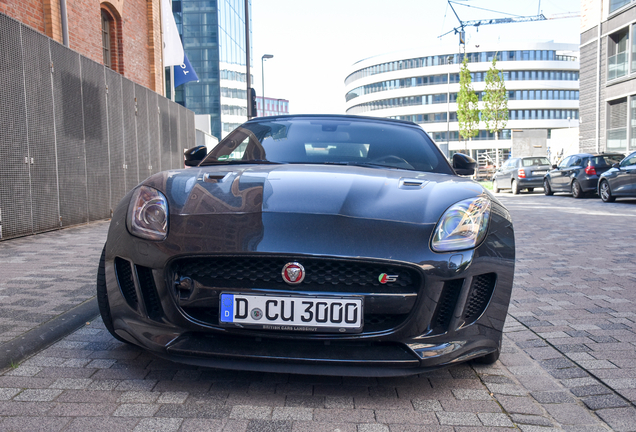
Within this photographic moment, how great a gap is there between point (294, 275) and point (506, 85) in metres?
83.8

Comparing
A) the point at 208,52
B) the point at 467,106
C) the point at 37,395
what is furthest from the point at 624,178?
the point at 467,106

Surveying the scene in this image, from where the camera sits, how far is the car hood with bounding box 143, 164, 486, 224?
2.46 m

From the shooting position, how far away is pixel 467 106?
154 feet

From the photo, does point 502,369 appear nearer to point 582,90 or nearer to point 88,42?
point 88,42

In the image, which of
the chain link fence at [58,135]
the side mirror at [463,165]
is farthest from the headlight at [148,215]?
the chain link fence at [58,135]

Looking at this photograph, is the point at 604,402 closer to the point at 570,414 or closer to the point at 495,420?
the point at 570,414

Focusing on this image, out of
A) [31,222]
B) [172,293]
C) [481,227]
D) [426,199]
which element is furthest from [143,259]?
[31,222]

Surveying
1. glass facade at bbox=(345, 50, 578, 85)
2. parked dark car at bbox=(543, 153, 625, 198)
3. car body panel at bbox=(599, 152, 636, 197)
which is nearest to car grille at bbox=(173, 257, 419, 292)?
car body panel at bbox=(599, 152, 636, 197)

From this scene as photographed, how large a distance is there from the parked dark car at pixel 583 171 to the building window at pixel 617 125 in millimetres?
7188

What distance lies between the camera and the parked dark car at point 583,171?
17.1 m

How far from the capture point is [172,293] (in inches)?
94.0

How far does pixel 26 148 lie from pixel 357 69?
94535 millimetres

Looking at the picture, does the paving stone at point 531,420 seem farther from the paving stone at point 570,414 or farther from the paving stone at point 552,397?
the paving stone at point 552,397

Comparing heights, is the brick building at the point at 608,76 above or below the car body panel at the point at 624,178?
above
